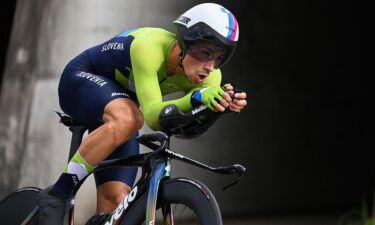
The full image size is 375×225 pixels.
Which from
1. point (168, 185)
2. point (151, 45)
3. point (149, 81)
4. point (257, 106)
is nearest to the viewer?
point (168, 185)

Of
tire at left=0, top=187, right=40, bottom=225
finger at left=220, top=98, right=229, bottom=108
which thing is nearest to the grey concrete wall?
tire at left=0, top=187, right=40, bottom=225

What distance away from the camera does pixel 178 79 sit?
4.13m

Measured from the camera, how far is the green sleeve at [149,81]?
3771 mm

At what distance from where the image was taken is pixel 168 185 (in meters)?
3.72

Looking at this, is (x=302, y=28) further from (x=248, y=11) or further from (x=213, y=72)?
(x=213, y=72)

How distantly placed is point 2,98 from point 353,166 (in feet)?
15.4

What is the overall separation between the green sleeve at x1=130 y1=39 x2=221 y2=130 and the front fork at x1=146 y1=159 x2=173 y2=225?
182mm

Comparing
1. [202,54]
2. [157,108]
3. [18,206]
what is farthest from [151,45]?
[18,206]

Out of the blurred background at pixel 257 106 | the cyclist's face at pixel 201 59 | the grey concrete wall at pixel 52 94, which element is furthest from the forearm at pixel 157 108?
the grey concrete wall at pixel 52 94

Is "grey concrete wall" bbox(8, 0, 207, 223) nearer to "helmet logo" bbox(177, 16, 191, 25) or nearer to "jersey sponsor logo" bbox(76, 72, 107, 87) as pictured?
"jersey sponsor logo" bbox(76, 72, 107, 87)

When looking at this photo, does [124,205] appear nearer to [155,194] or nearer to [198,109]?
[155,194]

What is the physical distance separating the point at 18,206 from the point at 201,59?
1.43 metres

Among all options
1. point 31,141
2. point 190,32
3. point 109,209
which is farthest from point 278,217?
point 190,32

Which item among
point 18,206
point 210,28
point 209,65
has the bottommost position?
point 18,206
